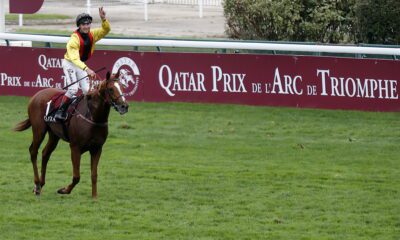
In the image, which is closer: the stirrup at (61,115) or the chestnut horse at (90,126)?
the chestnut horse at (90,126)

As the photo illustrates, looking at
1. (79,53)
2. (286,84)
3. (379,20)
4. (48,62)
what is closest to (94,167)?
(79,53)

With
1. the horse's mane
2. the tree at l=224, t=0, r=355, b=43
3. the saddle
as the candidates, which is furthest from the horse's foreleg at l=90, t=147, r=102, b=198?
the tree at l=224, t=0, r=355, b=43

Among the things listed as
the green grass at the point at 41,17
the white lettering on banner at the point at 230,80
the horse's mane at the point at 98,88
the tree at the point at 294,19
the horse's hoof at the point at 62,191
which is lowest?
the green grass at the point at 41,17

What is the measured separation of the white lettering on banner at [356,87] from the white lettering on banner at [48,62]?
4904 mm

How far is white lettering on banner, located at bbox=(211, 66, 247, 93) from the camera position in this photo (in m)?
19.5

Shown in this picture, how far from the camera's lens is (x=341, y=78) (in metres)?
18.8

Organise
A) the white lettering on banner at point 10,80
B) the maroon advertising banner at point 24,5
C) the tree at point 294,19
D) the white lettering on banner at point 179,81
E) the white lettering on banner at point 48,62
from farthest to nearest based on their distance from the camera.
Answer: the tree at point 294,19 < the maroon advertising banner at point 24,5 < the white lettering on banner at point 10,80 < the white lettering on banner at point 48,62 < the white lettering on banner at point 179,81

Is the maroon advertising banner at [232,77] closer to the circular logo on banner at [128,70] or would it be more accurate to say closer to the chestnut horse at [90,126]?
the circular logo on banner at [128,70]

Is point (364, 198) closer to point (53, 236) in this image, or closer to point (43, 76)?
point (53, 236)

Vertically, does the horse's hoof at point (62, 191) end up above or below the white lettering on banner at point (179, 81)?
above

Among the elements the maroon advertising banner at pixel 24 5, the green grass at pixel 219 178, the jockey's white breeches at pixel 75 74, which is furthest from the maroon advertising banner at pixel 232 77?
the jockey's white breeches at pixel 75 74

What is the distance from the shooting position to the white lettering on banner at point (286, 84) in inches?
753

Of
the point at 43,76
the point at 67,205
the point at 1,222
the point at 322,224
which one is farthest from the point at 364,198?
the point at 43,76

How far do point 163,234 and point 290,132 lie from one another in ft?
22.4
